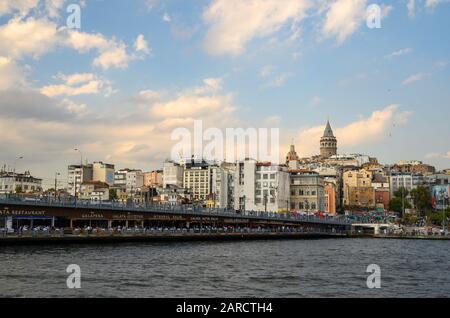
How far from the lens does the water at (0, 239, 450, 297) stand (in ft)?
123

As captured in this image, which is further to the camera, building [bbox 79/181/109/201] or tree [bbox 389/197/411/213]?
building [bbox 79/181/109/201]

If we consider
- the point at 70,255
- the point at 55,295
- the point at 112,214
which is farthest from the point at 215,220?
the point at 55,295

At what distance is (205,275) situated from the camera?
46562 millimetres

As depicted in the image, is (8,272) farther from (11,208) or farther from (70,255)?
(11,208)

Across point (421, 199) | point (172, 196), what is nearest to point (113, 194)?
point (172, 196)

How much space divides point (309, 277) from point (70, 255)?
24688 mm

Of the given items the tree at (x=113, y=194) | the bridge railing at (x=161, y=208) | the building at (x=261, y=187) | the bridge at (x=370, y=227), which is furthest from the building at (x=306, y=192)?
the tree at (x=113, y=194)

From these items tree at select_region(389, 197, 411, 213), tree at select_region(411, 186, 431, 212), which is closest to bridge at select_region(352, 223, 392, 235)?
tree at select_region(411, 186, 431, 212)

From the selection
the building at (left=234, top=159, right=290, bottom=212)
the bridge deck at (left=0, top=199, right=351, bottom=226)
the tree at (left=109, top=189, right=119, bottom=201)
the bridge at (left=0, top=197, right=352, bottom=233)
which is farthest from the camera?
the tree at (left=109, top=189, right=119, bottom=201)

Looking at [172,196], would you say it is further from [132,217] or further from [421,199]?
[132,217]

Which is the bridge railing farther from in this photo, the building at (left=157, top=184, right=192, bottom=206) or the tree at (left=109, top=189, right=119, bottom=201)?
the tree at (left=109, top=189, right=119, bottom=201)

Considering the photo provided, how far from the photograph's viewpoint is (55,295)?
34.4 m

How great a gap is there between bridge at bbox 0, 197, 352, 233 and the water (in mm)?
13990
